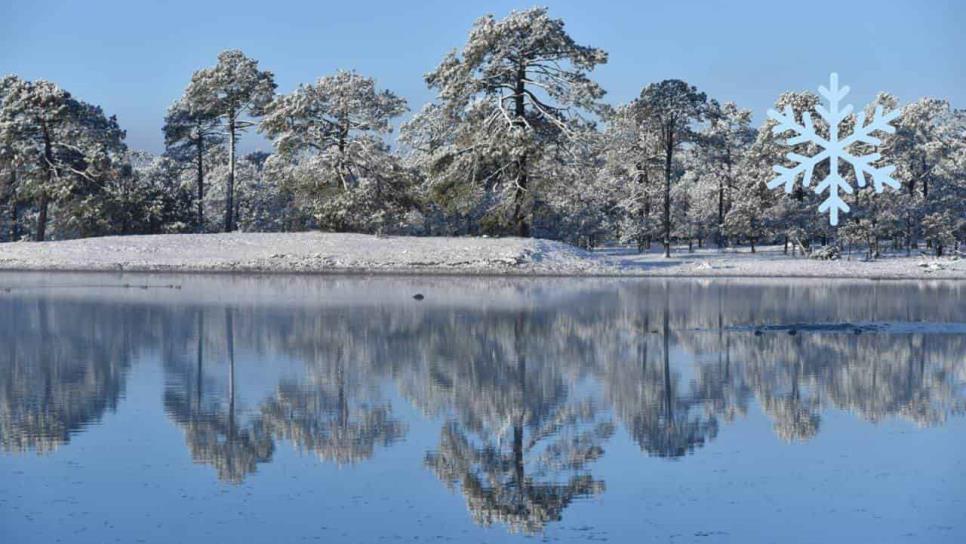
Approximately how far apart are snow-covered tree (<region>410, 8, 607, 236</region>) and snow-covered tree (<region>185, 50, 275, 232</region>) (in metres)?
12.9

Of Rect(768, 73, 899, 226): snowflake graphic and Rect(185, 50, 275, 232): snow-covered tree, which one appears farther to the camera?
Rect(185, 50, 275, 232): snow-covered tree

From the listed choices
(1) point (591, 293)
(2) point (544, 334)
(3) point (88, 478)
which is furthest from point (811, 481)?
(1) point (591, 293)

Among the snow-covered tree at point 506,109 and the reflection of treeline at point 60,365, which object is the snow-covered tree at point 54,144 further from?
the reflection of treeline at point 60,365

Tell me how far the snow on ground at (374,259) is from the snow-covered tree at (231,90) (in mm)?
10925

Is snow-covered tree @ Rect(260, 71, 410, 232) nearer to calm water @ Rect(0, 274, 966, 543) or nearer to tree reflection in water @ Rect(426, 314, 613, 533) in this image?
calm water @ Rect(0, 274, 966, 543)

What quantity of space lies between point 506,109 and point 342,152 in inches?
382

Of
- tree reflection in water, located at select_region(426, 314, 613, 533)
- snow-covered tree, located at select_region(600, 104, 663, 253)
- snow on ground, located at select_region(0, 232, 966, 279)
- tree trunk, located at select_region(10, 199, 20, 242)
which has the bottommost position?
tree reflection in water, located at select_region(426, 314, 613, 533)

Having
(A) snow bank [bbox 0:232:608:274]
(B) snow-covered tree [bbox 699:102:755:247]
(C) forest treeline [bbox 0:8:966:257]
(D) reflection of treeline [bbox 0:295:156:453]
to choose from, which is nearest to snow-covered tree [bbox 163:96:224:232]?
(C) forest treeline [bbox 0:8:966:257]

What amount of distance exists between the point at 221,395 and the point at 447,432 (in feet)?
13.7

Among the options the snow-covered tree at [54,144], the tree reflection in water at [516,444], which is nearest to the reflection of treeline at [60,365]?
the tree reflection in water at [516,444]

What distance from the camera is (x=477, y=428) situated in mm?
15680

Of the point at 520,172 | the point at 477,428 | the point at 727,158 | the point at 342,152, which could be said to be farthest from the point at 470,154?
the point at 477,428

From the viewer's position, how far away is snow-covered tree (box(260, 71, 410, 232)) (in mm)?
62812

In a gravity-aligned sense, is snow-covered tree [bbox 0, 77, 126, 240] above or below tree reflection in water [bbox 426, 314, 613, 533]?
above
